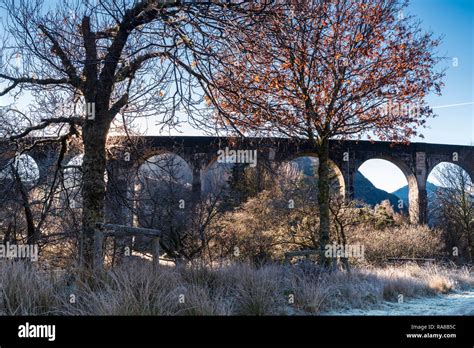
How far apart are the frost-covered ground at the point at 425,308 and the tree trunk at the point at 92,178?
352 cm

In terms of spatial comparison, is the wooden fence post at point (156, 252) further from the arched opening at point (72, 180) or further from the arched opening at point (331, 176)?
the arched opening at point (331, 176)

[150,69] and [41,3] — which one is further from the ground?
[41,3]

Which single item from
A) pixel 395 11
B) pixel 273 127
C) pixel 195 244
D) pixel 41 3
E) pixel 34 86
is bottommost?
pixel 195 244

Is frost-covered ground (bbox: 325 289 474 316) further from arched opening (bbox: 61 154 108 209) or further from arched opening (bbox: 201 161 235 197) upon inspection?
arched opening (bbox: 201 161 235 197)

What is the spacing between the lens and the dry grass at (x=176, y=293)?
176 inches

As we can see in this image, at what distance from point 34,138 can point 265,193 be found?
8.78 meters

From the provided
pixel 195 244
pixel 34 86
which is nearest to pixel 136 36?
A: pixel 34 86

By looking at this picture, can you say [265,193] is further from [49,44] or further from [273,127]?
[49,44]

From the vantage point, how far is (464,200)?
2173 cm

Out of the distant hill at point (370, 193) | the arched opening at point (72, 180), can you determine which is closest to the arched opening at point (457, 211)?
the arched opening at point (72, 180)

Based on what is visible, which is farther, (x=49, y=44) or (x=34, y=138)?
(x=34, y=138)

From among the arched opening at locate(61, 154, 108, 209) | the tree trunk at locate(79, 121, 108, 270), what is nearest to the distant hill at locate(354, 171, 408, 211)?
the arched opening at locate(61, 154, 108, 209)
